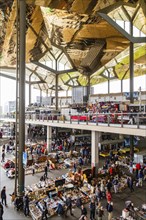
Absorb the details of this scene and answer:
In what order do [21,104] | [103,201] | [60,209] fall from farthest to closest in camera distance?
[21,104] → [103,201] → [60,209]

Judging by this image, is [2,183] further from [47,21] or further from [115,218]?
[47,21]

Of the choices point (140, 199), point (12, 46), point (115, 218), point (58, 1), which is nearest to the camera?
point (115, 218)

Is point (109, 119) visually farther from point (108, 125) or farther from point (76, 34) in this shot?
point (76, 34)

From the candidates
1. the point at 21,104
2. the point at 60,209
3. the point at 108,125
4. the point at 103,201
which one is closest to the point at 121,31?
the point at 108,125

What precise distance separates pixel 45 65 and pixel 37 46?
4969 mm

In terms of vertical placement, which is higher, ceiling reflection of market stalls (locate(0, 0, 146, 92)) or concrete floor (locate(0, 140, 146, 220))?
ceiling reflection of market stalls (locate(0, 0, 146, 92))

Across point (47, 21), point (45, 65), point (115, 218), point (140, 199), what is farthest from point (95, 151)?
point (45, 65)

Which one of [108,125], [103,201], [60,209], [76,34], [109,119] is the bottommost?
[103,201]

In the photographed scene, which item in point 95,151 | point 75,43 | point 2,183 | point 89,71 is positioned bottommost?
point 2,183

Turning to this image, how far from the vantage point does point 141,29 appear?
20156mm

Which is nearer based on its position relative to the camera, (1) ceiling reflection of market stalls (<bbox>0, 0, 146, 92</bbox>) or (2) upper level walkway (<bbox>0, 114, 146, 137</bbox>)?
(2) upper level walkway (<bbox>0, 114, 146, 137</bbox>)

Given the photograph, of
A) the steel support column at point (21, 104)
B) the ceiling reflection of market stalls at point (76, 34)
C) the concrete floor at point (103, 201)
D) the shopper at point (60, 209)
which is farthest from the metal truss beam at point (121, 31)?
the shopper at point (60, 209)

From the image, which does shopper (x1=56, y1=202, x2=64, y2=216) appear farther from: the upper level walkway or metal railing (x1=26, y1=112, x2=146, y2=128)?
metal railing (x1=26, y1=112, x2=146, y2=128)

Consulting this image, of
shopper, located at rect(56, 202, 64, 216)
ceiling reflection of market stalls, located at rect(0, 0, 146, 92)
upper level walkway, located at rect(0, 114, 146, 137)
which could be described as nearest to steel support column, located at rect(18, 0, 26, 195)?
shopper, located at rect(56, 202, 64, 216)
